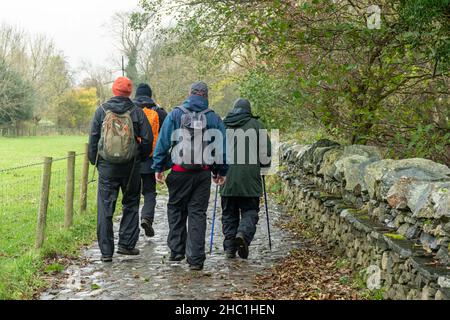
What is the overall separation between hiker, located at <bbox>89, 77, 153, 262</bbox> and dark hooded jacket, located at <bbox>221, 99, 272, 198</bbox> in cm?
118

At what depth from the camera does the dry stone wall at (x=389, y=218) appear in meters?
5.12

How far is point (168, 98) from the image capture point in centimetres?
3962

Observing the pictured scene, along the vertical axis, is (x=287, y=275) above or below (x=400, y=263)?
below

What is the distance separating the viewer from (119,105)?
7898 mm

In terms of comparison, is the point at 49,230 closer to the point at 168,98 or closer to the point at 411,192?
the point at 411,192

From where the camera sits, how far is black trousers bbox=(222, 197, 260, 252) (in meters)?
8.47

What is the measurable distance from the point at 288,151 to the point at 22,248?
7953 millimetres

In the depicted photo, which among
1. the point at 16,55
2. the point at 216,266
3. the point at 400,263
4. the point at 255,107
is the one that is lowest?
the point at 216,266

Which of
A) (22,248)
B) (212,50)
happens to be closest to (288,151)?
(212,50)

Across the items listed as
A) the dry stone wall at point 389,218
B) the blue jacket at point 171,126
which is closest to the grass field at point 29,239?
the blue jacket at point 171,126

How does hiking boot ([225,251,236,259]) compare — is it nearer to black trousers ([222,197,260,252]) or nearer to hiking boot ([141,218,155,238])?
black trousers ([222,197,260,252])

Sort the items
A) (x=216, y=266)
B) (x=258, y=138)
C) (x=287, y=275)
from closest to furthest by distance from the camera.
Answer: (x=287, y=275)
(x=216, y=266)
(x=258, y=138)

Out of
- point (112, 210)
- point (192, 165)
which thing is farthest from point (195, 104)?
point (112, 210)

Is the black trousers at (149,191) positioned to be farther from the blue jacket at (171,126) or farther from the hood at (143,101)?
the blue jacket at (171,126)
